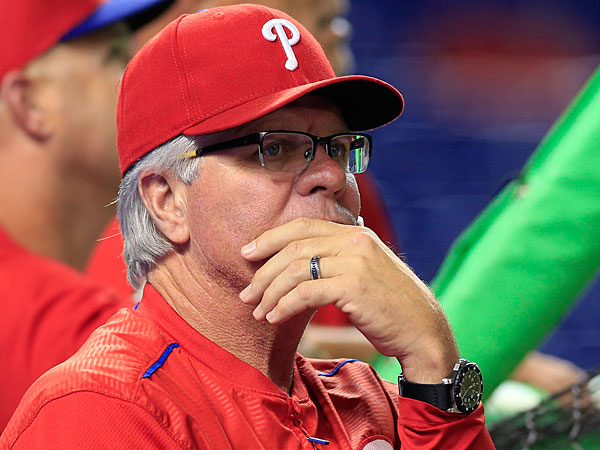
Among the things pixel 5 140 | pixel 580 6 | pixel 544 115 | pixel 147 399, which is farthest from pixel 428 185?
pixel 147 399

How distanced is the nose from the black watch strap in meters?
0.30

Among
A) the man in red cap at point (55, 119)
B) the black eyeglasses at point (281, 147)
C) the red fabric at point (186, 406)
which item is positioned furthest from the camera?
the man in red cap at point (55, 119)

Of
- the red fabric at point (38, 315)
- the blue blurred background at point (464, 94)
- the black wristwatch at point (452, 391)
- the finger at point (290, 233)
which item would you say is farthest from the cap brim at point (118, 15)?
the blue blurred background at point (464, 94)

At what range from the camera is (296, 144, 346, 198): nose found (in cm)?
134

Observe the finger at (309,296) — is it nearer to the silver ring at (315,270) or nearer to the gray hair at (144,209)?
the silver ring at (315,270)

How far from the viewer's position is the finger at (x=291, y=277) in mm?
1233

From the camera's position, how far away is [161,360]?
1238 millimetres

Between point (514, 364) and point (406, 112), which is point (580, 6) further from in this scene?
point (514, 364)

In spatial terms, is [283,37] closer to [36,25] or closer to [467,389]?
[467,389]

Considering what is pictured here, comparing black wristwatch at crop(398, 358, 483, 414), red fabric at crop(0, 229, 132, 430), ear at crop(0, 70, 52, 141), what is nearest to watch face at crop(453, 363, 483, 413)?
black wristwatch at crop(398, 358, 483, 414)

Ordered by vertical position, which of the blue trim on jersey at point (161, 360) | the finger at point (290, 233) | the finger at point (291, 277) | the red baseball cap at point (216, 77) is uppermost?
the red baseball cap at point (216, 77)

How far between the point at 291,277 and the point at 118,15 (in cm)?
145

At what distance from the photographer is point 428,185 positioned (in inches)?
204

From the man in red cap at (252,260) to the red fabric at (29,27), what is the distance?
3.60 ft
